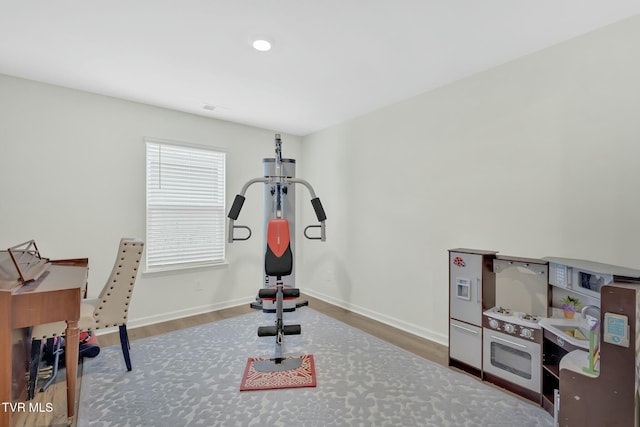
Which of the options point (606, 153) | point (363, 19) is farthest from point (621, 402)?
point (363, 19)

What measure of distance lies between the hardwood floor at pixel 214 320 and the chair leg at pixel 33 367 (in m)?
0.06

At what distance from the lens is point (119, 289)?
2.38m

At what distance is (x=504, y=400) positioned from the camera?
2.06 metres

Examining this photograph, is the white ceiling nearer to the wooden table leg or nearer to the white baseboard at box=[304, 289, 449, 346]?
the wooden table leg

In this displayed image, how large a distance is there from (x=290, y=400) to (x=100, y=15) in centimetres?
291

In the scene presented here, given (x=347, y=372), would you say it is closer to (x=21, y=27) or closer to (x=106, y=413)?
(x=106, y=413)

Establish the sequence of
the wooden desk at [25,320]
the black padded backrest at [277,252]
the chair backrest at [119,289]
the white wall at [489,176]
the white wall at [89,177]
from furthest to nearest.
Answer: the white wall at [89,177] < the black padded backrest at [277,252] < the chair backrest at [119,289] < the white wall at [489,176] < the wooden desk at [25,320]

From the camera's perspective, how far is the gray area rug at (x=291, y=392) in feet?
6.15

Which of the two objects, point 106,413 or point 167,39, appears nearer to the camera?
point 106,413

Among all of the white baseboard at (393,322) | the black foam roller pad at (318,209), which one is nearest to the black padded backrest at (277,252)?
the black foam roller pad at (318,209)

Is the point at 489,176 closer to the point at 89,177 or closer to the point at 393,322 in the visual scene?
the point at 393,322

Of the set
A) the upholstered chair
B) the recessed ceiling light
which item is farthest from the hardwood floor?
the recessed ceiling light

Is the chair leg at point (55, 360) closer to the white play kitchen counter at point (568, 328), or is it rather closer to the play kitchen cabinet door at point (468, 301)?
the play kitchen cabinet door at point (468, 301)

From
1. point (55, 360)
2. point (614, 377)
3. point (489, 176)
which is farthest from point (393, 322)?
point (55, 360)
